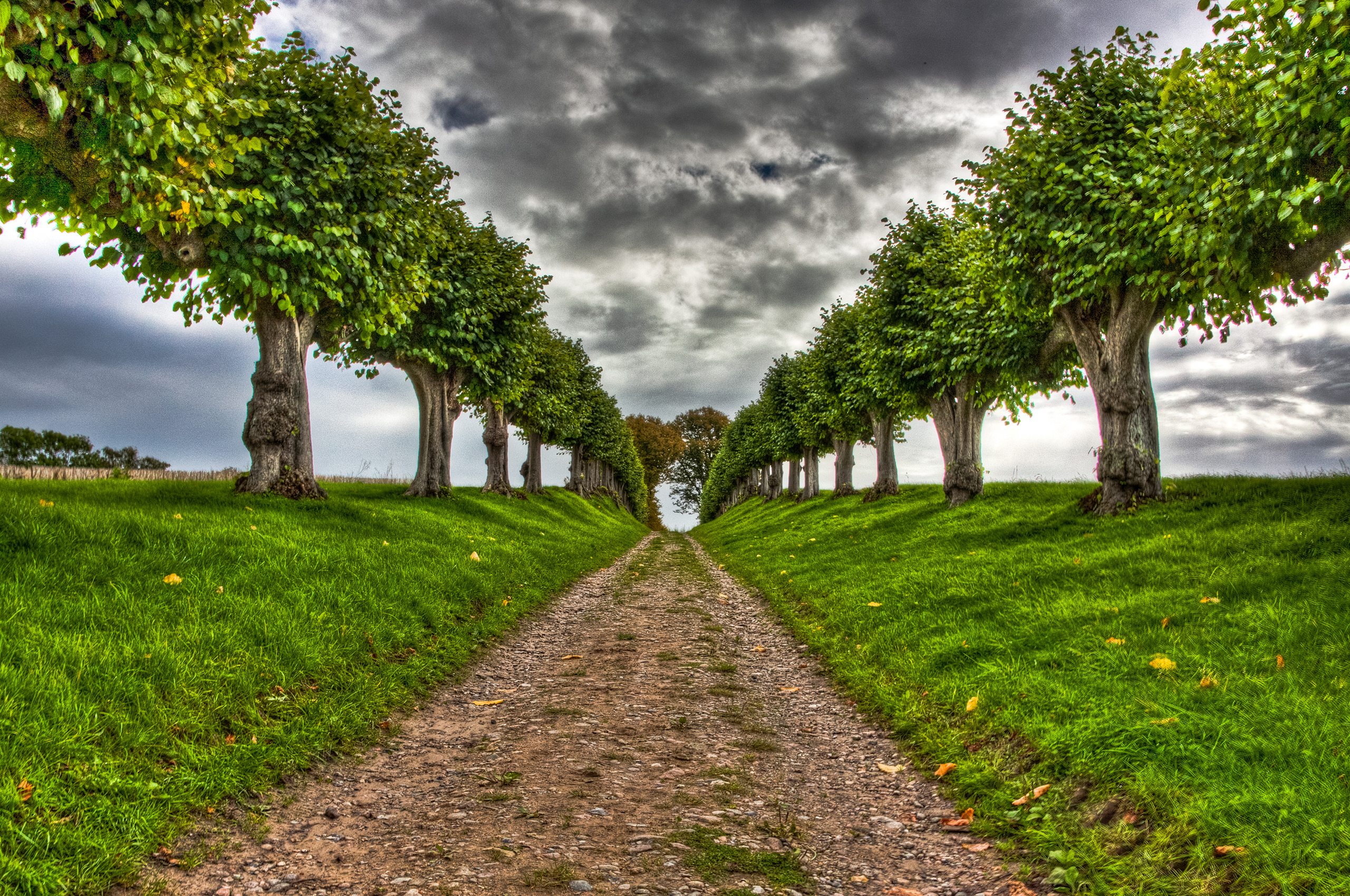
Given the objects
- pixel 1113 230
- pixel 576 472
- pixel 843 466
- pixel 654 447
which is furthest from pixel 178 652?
pixel 654 447

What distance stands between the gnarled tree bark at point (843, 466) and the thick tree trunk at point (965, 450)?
590 inches

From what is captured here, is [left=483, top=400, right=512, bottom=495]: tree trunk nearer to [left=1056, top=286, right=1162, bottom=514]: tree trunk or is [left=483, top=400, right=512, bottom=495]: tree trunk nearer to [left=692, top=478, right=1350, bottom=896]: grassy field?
[left=692, top=478, right=1350, bottom=896]: grassy field

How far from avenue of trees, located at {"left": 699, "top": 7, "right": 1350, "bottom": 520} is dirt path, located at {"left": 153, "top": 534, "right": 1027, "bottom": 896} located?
32.6 feet

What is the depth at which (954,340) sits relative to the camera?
69.2 ft

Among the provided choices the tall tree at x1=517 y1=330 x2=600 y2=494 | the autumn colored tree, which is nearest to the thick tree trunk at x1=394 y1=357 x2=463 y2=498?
the tall tree at x1=517 y1=330 x2=600 y2=494

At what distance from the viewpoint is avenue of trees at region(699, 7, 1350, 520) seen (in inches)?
407

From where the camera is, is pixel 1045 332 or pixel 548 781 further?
pixel 1045 332

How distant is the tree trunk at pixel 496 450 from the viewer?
33156mm

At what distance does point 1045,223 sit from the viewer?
15.7 m

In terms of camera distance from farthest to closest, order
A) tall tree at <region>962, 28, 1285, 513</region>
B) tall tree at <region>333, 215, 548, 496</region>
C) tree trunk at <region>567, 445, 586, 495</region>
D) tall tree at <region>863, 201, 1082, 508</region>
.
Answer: tree trunk at <region>567, 445, 586, 495</region>
tall tree at <region>333, 215, 548, 496</region>
tall tree at <region>863, 201, 1082, 508</region>
tall tree at <region>962, 28, 1285, 513</region>

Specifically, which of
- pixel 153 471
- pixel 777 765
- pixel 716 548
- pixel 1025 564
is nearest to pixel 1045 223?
pixel 1025 564

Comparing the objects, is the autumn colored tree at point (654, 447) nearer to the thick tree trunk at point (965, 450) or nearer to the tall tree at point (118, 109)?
the thick tree trunk at point (965, 450)

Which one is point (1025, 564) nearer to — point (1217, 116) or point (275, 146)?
point (1217, 116)

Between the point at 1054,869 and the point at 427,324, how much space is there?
2231 centimetres
